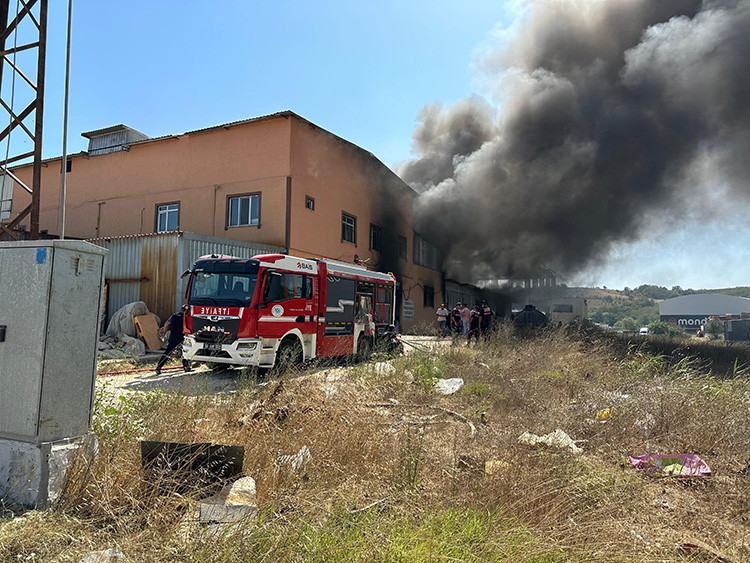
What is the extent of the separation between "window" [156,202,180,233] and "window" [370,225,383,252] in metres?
8.01

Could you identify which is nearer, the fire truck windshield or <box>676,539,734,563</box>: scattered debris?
<box>676,539,734,563</box>: scattered debris

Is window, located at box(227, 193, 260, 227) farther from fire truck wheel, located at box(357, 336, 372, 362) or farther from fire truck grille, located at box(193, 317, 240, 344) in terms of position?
fire truck grille, located at box(193, 317, 240, 344)

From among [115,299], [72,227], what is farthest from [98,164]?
[115,299]

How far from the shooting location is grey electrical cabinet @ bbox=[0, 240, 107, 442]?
2.84 m

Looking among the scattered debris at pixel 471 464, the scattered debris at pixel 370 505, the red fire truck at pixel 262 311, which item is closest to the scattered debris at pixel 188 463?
the scattered debris at pixel 370 505

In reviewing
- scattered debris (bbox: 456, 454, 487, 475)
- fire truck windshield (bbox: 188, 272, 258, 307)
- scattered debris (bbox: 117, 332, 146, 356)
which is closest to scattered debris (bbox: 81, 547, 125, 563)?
scattered debris (bbox: 456, 454, 487, 475)

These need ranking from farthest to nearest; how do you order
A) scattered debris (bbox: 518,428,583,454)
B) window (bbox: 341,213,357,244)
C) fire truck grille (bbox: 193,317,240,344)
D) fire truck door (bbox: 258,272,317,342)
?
window (bbox: 341,213,357,244) → fire truck door (bbox: 258,272,317,342) → fire truck grille (bbox: 193,317,240,344) → scattered debris (bbox: 518,428,583,454)

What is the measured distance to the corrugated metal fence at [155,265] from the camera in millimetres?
13578

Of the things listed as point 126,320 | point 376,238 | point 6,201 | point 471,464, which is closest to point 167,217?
point 126,320

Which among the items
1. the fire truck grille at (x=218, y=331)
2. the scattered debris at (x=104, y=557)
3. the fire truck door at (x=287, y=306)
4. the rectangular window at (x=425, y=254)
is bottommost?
the scattered debris at (x=104, y=557)

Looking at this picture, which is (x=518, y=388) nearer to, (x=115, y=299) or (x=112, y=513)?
(x=112, y=513)

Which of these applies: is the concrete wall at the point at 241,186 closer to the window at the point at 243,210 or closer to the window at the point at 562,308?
the window at the point at 243,210

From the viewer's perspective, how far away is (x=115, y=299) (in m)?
14.7

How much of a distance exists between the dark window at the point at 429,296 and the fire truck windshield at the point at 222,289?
17669mm
